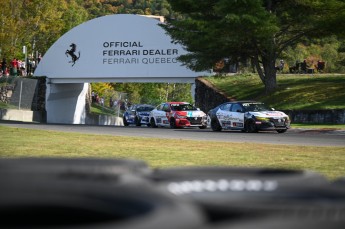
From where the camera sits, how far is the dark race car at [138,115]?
4741cm

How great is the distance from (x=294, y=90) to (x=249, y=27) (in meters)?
7.51

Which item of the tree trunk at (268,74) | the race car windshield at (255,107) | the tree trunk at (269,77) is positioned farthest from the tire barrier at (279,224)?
the tree trunk at (269,77)

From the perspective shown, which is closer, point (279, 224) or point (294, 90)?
point (279, 224)

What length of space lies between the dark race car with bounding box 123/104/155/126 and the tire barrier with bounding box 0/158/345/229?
43494mm

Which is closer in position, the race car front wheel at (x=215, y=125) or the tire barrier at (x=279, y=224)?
the tire barrier at (x=279, y=224)

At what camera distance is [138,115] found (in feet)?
157

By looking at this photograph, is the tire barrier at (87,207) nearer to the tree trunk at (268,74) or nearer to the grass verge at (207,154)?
the grass verge at (207,154)

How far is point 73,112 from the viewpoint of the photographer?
63406 millimetres

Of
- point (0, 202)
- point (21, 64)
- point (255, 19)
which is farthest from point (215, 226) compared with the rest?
point (21, 64)

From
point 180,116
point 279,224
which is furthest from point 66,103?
point 279,224

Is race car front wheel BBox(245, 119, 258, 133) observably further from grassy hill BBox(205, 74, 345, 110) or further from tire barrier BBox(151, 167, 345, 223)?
tire barrier BBox(151, 167, 345, 223)

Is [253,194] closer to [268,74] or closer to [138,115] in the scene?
[268,74]

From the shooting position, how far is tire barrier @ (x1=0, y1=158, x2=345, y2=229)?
6.67 feet

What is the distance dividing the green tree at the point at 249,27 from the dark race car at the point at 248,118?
7058mm
